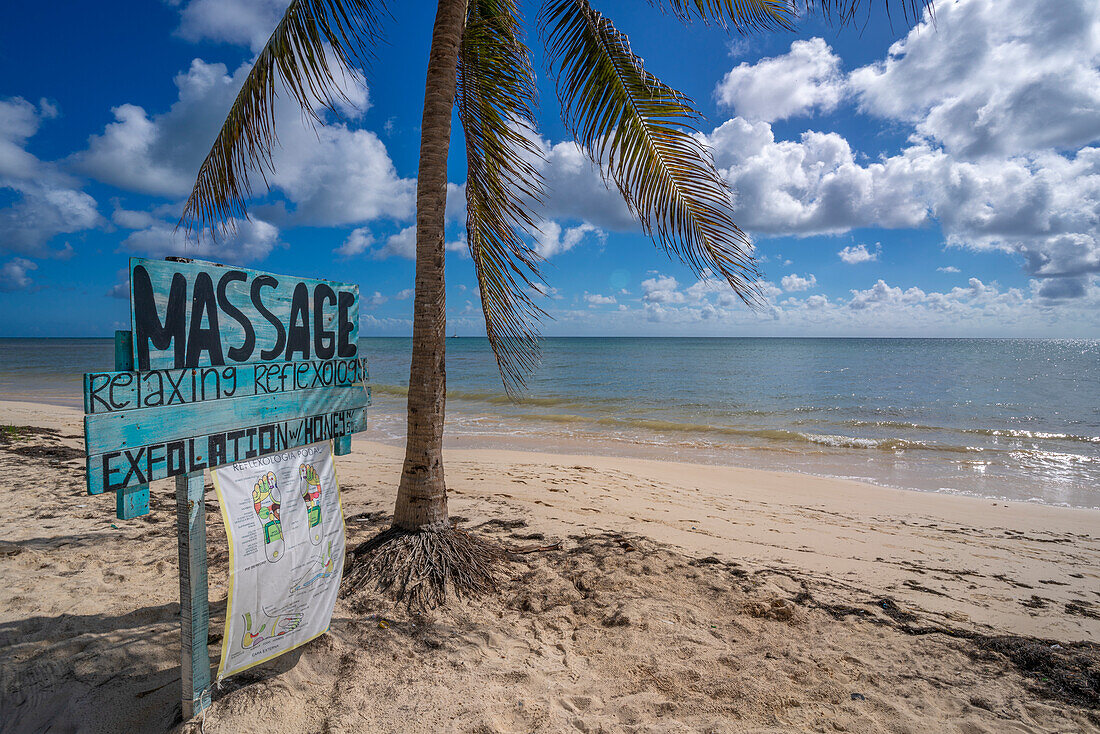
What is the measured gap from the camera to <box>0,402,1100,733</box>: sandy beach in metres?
2.52

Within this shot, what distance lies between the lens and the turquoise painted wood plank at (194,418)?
6.22 feet

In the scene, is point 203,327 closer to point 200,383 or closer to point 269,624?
point 200,383

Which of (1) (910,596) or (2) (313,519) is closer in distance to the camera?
(2) (313,519)

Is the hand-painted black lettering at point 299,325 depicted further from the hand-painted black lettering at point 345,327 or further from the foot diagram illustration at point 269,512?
the foot diagram illustration at point 269,512

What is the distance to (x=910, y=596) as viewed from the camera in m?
4.09

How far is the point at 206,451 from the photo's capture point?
2.26m

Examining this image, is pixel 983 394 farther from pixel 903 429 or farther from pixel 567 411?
pixel 567 411

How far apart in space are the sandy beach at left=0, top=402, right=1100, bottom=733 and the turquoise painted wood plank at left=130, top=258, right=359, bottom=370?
5.48 ft

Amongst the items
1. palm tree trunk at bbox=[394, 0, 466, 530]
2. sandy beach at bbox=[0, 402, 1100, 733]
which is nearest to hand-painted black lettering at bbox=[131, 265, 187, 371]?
palm tree trunk at bbox=[394, 0, 466, 530]

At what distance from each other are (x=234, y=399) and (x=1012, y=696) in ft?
14.4

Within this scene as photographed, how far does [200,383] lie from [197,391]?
0.04m

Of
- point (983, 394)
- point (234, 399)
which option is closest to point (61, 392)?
point (234, 399)

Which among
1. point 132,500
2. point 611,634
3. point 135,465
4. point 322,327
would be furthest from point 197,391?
point 611,634

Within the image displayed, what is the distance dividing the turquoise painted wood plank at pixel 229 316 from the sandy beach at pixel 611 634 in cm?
167
